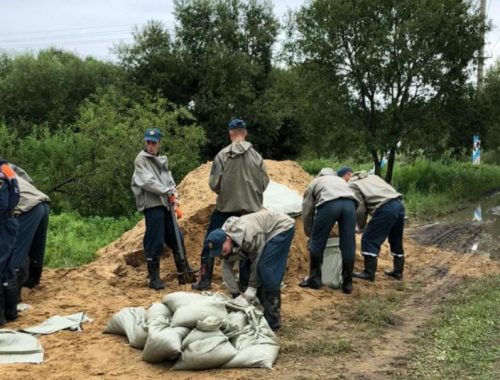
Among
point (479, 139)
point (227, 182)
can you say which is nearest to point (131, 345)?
point (227, 182)

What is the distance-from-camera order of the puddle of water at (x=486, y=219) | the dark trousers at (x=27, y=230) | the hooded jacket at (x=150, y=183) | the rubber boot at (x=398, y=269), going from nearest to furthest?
1. the dark trousers at (x=27, y=230)
2. the hooded jacket at (x=150, y=183)
3. the rubber boot at (x=398, y=269)
4. the puddle of water at (x=486, y=219)

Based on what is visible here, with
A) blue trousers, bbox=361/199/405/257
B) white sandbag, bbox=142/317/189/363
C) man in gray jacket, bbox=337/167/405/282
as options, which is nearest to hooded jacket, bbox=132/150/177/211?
white sandbag, bbox=142/317/189/363

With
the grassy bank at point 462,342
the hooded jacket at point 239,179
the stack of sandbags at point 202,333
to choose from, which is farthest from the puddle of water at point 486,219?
the stack of sandbags at point 202,333

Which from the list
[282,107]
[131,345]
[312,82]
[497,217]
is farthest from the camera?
[282,107]

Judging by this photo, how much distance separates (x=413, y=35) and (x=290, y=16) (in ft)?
13.1

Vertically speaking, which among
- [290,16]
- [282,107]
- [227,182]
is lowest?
[227,182]

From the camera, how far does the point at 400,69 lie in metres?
17.9

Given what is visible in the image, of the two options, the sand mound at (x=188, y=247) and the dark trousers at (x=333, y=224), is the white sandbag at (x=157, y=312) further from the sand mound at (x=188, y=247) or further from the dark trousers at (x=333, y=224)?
the dark trousers at (x=333, y=224)

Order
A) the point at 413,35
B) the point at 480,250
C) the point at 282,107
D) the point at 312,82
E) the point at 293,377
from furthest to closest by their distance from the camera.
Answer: the point at 282,107
the point at 312,82
the point at 413,35
the point at 480,250
the point at 293,377

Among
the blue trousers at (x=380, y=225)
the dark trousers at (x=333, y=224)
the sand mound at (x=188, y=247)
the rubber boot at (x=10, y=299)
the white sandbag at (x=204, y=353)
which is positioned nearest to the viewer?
the white sandbag at (x=204, y=353)

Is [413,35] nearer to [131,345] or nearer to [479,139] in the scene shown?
[479,139]

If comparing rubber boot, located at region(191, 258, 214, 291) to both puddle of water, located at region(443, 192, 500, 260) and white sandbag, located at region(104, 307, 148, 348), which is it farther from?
puddle of water, located at region(443, 192, 500, 260)

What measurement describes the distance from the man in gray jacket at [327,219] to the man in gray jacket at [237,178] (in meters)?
0.75

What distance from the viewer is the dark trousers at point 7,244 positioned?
5668mm
